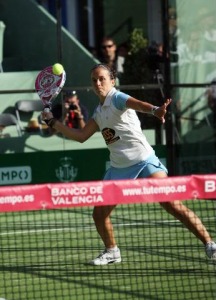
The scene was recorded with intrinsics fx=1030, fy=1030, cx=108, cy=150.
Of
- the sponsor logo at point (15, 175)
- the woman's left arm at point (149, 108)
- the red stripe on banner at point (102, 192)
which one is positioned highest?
the woman's left arm at point (149, 108)

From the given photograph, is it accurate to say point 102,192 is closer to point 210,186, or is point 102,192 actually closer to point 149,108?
point 210,186

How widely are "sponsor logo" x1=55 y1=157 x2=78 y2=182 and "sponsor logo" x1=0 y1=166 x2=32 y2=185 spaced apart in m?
0.42

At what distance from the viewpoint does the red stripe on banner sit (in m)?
6.82

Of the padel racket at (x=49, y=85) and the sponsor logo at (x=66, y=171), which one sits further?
the sponsor logo at (x=66, y=171)

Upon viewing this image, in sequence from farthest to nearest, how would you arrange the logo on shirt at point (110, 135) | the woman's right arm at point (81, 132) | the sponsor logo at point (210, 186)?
1. the logo on shirt at point (110, 135)
2. the woman's right arm at point (81, 132)
3. the sponsor logo at point (210, 186)

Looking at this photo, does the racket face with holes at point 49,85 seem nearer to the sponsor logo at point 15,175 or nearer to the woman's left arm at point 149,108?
the woman's left arm at point 149,108

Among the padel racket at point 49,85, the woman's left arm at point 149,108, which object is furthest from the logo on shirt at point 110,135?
the padel racket at point 49,85

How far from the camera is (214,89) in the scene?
1490cm

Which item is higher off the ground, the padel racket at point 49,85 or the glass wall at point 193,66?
the glass wall at point 193,66

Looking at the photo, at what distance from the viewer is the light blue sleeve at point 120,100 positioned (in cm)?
888

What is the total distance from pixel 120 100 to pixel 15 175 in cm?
563

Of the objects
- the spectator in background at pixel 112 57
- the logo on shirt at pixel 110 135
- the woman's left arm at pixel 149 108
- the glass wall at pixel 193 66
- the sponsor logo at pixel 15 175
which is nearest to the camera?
the woman's left arm at pixel 149 108

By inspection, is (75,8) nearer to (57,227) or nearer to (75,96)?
(75,96)

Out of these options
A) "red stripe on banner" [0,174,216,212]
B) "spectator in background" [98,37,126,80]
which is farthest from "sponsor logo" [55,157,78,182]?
"red stripe on banner" [0,174,216,212]
